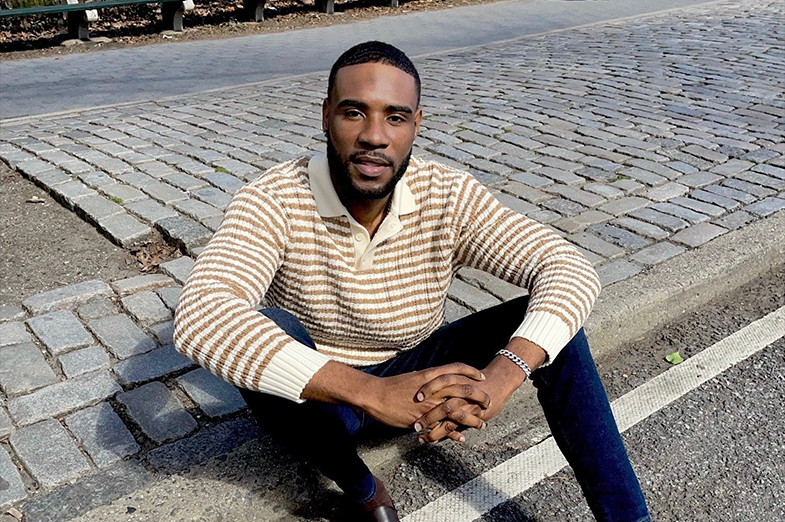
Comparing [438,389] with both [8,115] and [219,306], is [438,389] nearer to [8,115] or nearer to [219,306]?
[219,306]

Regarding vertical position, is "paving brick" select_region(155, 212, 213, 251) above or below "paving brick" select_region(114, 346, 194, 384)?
above

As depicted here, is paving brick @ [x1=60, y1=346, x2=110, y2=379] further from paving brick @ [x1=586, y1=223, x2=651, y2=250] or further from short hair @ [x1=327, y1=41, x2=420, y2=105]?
paving brick @ [x1=586, y1=223, x2=651, y2=250]

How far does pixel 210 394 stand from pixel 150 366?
33 cm

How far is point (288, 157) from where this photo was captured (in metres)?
5.84

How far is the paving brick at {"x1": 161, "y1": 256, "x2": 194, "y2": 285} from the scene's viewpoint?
4.04 m

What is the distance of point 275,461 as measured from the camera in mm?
2805

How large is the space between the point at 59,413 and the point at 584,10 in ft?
43.0

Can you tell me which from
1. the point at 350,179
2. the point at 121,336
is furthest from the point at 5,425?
the point at 350,179

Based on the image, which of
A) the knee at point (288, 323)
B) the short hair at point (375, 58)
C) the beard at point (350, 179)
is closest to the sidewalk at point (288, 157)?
the knee at point (288, 323)

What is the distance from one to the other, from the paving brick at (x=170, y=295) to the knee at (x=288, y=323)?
61.3 inches

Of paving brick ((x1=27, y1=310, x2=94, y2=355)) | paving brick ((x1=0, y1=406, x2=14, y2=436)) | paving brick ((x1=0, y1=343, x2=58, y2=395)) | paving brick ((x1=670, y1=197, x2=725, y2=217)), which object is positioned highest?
paving brick ((x1=670, y1=197, x2=725, y2=217))

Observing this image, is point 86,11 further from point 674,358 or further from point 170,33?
point 674,358

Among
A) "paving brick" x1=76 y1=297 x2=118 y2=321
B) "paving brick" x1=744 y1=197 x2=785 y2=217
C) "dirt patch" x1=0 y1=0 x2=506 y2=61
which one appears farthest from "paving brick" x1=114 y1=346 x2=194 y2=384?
"dirt patch" x1=0 y1=0 x2=506 y2=61

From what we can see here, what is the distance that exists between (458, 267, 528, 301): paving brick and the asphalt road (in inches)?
203
